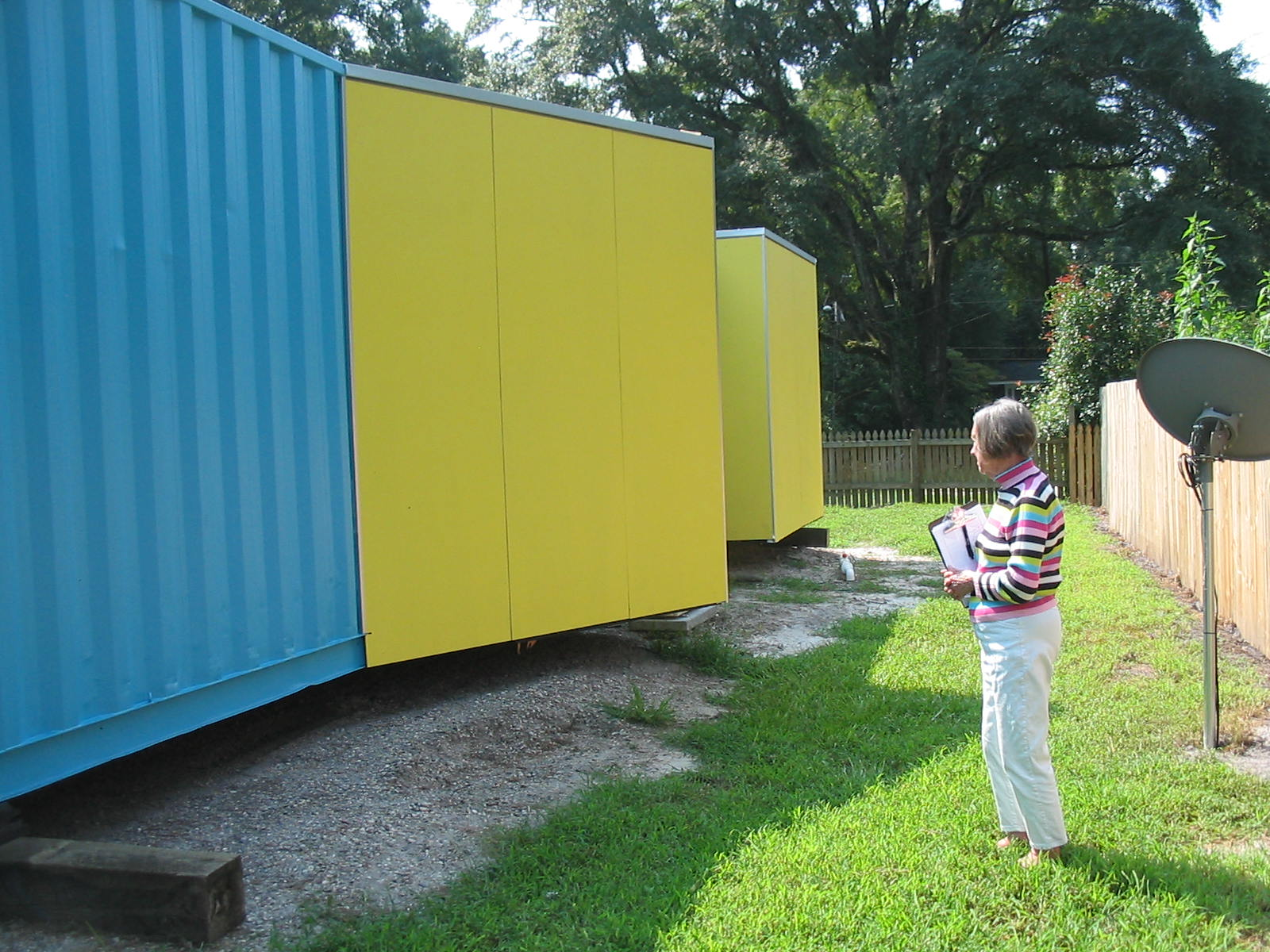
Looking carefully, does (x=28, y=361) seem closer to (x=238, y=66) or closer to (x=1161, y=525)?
(x=238, y=66)

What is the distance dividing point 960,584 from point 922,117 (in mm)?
20372

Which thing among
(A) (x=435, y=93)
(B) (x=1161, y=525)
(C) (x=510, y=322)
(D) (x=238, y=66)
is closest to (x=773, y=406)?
(B) (x=1161, y=525)

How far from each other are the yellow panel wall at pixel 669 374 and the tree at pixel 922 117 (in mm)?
16572

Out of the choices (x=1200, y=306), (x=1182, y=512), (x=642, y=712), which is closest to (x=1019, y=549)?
(x=642, y=712)

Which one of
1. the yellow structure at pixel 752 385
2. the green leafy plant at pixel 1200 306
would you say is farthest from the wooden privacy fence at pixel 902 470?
the yellow structure at pixel 752 385

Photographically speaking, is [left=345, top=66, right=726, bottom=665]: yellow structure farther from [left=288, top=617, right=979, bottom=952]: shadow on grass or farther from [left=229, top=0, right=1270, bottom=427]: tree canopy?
[left=229, top=0, right=1270, bottom=427]: tree canopy

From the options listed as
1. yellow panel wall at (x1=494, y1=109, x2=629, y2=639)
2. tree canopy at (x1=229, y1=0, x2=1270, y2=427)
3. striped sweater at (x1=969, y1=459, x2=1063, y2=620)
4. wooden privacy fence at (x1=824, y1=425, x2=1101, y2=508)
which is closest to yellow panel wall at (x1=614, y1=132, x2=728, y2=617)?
yellow panel wall at (x1=494, y1=109, x2=629, y2=639)

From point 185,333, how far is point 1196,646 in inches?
249

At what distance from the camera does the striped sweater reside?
11.6ft

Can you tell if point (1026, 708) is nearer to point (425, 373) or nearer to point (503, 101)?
point (425, 373)

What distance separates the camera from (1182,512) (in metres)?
9.12

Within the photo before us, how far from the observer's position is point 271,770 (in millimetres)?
4742

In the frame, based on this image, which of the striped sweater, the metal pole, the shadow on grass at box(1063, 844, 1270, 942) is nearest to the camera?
the shadow on grass at box(1063, 844, 1270, 942)

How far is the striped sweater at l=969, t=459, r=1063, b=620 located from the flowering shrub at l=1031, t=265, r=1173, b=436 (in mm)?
13731
